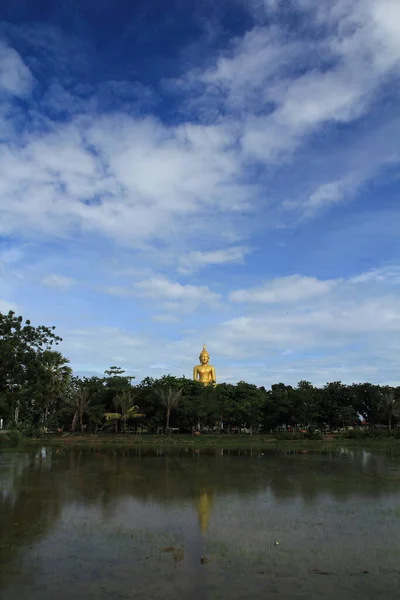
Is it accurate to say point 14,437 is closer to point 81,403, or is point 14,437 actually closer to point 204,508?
point 81,403

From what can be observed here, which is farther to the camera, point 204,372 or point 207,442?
point 204,372

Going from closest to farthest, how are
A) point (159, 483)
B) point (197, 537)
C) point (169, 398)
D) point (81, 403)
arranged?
point (197, 537) → point (159, 483) → point (81, 403) → point (169, 398)

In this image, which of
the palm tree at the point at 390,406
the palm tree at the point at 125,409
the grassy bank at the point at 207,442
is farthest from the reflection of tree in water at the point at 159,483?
the palm tree at the point at 390,406

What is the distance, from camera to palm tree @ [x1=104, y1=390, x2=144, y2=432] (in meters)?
54.0

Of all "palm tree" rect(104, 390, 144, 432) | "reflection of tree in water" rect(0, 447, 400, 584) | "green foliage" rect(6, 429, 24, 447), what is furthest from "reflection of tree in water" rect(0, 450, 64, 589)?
"palm tree" rect(104, 390, 144, 432)

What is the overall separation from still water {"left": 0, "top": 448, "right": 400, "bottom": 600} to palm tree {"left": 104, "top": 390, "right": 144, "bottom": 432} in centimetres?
3201

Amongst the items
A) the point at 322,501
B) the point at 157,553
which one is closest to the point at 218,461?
the point at 322,501

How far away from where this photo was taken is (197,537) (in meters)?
11.4

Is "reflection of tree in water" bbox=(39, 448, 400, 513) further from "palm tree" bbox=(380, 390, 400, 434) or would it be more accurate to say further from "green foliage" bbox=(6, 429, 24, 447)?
"palm tree" bbox=(380, 390, 400, 434)

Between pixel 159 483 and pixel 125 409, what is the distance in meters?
35.0

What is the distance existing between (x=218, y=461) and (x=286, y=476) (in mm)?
8256

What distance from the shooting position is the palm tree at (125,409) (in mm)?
54000

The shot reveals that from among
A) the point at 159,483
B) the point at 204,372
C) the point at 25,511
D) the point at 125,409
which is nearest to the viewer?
the point at 25,511

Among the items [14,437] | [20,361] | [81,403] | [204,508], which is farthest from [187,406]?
[204,508]
